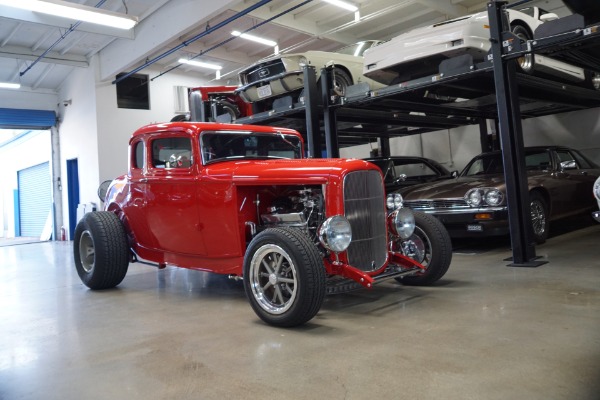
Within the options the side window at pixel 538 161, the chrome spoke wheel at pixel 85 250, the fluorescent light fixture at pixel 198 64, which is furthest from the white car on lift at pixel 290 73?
the fluorescent light fixture at pixel 198 64

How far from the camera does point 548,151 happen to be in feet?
23.3

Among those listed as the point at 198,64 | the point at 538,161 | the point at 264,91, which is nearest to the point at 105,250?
the point at 264,91

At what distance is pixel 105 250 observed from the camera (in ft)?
16.5

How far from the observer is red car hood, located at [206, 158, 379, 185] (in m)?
3.74

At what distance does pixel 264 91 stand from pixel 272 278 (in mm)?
4882

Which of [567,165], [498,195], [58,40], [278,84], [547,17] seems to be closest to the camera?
[498,195]

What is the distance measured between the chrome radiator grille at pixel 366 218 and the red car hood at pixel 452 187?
247cm

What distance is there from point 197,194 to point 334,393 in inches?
102

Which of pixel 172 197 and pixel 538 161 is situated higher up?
pixel 538 161

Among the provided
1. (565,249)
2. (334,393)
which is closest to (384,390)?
(334,393)

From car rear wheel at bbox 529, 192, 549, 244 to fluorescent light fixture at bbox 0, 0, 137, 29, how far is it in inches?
289

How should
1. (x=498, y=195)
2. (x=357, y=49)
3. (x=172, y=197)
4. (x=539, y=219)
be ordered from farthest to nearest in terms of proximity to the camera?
(x=357, y=49) < (x=539, y=219) < (x=498, y=195) < (x=172, y=197)

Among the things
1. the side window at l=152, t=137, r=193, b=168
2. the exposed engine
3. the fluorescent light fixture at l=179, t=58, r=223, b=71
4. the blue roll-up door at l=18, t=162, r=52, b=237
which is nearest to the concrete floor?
the exposed engine

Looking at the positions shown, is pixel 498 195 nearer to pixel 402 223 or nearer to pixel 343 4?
pixel 402 223
